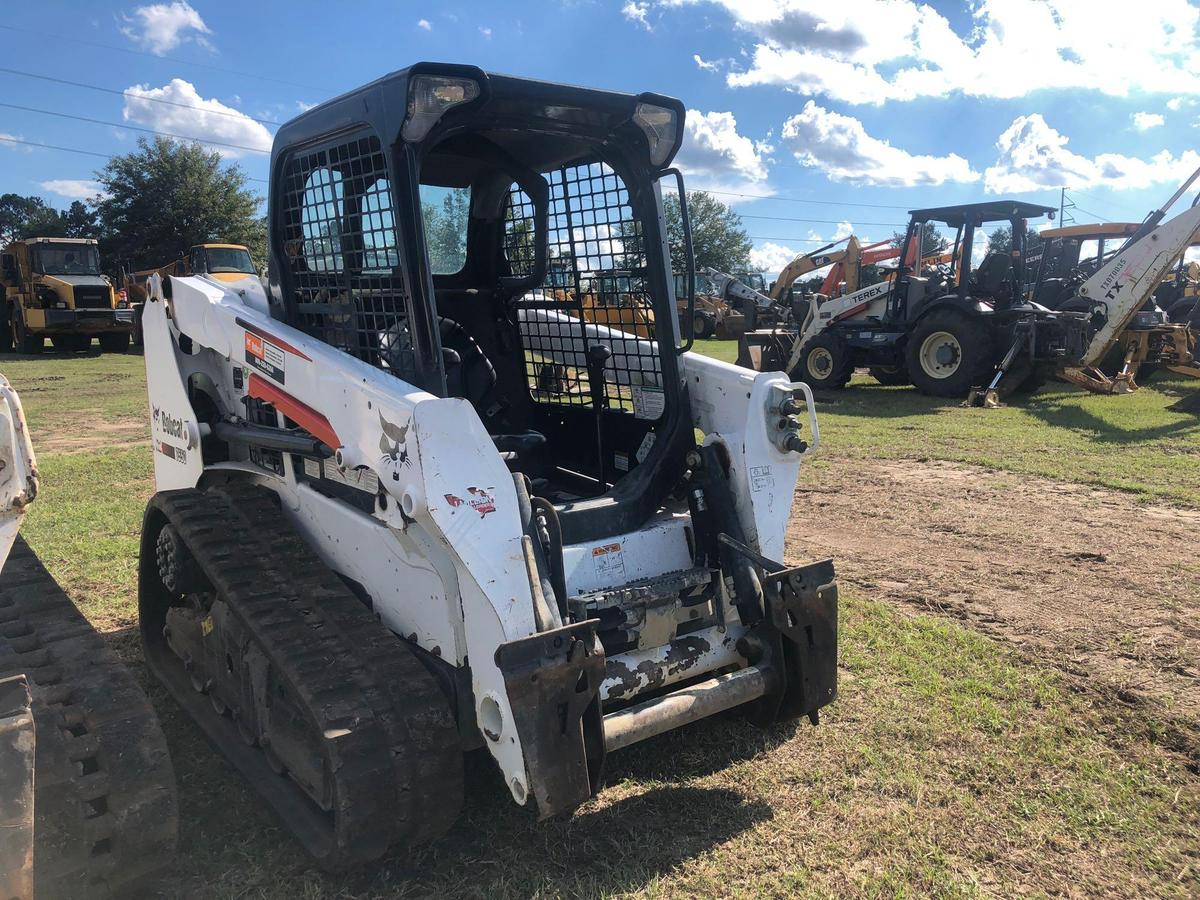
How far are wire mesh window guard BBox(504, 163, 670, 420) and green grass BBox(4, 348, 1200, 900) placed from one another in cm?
154

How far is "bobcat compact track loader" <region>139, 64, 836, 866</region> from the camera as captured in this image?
2.61 metres

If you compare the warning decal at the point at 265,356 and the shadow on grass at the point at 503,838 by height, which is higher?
the warning decal at the point at 265,356

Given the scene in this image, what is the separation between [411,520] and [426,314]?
2.31 feet

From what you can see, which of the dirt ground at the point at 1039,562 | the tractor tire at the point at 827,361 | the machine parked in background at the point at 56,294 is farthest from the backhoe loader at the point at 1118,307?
the machine parked in background at the point at 56,294

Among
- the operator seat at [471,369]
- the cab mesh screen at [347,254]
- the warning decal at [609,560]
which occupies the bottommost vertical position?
the warning decal at [609,560]

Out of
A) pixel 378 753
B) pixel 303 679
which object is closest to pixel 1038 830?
pixel 378 753

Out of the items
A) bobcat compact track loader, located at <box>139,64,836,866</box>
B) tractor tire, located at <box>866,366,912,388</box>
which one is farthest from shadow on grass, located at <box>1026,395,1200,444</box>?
bobcat compact track loader, located at <box>139,64,836,866</box>

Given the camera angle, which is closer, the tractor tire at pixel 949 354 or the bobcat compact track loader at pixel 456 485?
the bobcat compact track loader at pixel 456 485

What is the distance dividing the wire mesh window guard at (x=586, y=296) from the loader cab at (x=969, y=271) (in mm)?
10296

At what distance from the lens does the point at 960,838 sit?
111 inches

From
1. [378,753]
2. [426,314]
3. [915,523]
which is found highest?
[426,314]

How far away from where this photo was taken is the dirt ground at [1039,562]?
4.04 m

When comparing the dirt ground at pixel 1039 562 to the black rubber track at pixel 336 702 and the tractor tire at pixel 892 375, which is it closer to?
the black rubber track at pixel 336 702

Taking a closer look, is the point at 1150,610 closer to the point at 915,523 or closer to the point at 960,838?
the point at 915,523
